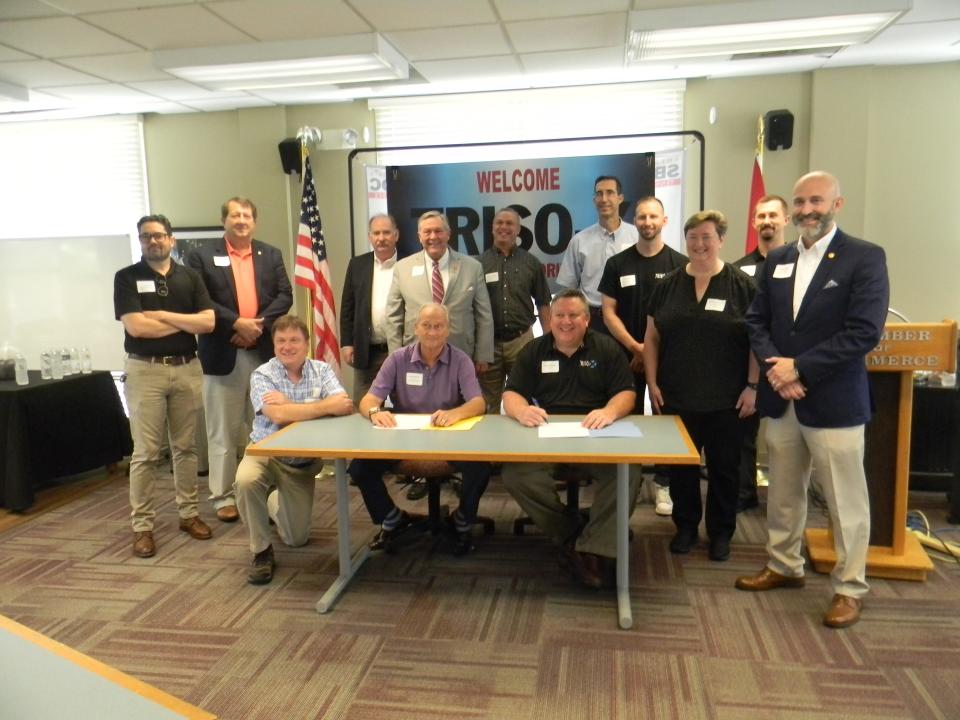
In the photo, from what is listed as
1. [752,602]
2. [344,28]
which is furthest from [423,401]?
[344,28]

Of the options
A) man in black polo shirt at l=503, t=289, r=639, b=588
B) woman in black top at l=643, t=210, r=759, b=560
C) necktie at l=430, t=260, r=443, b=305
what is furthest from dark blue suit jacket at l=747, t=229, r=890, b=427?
necktie at l=430, t=260, r=443, b=305

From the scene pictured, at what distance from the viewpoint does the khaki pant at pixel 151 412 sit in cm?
334

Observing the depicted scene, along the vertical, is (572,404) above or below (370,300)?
below

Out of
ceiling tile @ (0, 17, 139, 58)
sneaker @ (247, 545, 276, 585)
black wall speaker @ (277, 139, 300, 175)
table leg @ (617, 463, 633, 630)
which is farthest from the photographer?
black wall speaker @ (277, 139, 300, 175)

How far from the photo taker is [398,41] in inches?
143

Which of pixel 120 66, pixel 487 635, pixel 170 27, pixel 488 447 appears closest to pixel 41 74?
pixel 120 66

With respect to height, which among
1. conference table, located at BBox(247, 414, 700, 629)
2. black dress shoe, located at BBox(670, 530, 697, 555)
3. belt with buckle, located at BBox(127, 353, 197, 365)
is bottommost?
black dress shoe, located at BBox(670, 530, 697, 555)

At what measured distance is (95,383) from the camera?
4.57 meters

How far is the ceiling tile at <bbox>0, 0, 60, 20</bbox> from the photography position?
2979mm

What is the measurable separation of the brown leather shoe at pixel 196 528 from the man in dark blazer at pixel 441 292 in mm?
1368

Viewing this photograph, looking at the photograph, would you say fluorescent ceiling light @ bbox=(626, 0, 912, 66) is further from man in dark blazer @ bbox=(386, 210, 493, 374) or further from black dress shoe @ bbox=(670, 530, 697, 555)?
black dress shoe @ bbox=(670, 530, 697, 555)

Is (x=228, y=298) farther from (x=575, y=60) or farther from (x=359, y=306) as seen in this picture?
(x=575, y=60)

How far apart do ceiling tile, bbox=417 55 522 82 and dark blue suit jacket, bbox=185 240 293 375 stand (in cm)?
149

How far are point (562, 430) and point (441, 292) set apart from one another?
53.2 inches
